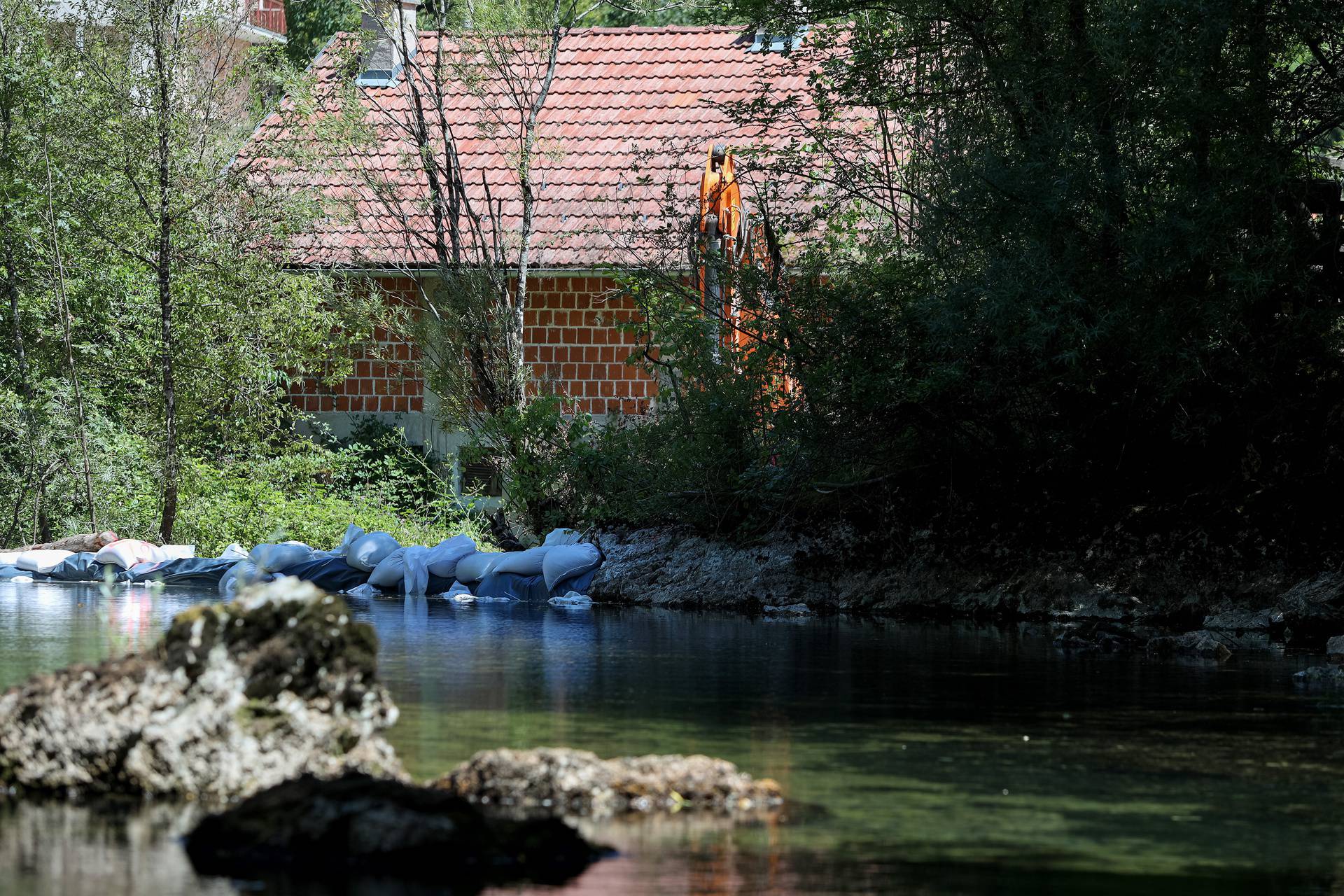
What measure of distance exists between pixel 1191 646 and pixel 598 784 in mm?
6645

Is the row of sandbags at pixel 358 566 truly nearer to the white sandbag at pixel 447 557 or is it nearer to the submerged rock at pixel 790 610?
the white sandbag at pixel 447 557

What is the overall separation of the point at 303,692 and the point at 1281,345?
27.2ft

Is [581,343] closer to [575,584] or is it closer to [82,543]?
[82,543]

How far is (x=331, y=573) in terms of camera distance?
50.4 feet

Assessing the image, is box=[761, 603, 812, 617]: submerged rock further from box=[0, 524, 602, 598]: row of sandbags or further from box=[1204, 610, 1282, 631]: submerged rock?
box=[1204, 610, 1282, 631]: submerged rock

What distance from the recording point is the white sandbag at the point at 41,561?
16.2 m

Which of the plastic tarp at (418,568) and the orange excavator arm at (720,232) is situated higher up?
the orange excavator arm at (720,232)

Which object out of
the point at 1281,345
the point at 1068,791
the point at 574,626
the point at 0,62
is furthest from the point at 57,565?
the point at 1068,791

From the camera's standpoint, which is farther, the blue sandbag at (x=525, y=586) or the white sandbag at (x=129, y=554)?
the white sandbag at (x=129, y=554)

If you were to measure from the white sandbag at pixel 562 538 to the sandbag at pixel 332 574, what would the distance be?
5.57 ft

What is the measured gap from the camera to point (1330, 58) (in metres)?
11.7

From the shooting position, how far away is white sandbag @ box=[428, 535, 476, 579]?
1505 centimetres

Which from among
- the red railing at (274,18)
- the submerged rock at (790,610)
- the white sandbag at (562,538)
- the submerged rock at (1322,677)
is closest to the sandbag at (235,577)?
the white sandbag at (562,538)

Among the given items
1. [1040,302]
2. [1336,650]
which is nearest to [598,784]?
[1336,650]
